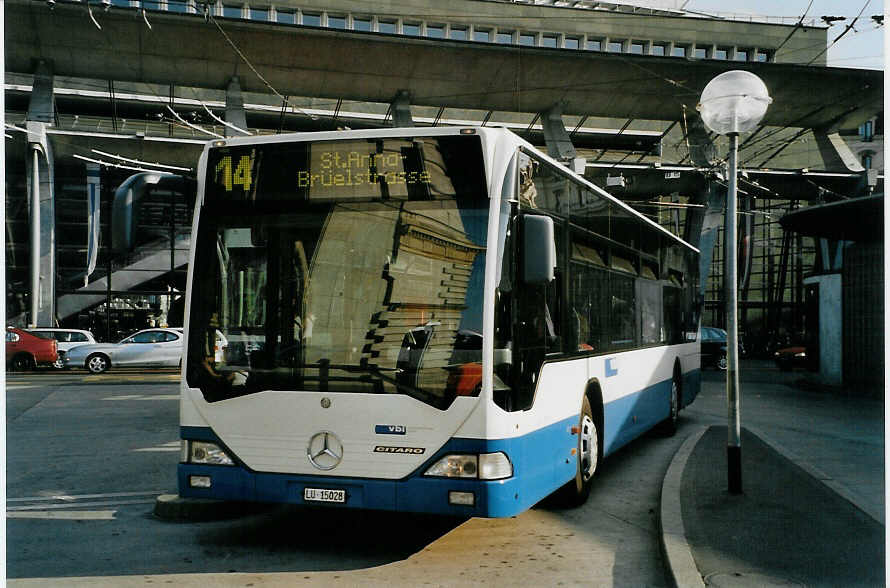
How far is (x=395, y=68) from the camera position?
101 feet

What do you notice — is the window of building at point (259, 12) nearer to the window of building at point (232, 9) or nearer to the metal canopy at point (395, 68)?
the window of building at point (232, 9)

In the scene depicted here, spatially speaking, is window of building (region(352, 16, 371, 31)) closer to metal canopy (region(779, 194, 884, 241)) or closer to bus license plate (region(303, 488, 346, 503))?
metal canopy (region(779, 194, 884, 241))

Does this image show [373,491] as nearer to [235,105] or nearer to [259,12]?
[235,105]

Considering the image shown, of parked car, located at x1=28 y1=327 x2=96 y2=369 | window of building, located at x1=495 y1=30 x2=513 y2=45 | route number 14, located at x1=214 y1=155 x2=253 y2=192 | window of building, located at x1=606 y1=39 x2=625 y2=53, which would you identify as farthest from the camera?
window of building, located at x1=606 y1=39 x2=625 y2=53

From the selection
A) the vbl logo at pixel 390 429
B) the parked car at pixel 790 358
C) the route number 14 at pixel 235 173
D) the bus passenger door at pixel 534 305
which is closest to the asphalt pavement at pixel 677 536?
the vbl logo at pixel 390 429

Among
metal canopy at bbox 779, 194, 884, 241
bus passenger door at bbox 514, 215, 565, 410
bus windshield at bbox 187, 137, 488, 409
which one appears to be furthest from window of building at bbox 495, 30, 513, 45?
bus windshield at bbox 187, 137, 488, 409

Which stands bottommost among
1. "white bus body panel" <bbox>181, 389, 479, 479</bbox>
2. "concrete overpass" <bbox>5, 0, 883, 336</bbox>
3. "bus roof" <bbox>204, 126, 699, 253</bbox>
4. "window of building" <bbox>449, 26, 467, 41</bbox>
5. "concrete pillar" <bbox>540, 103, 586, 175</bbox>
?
"white bus body panel" <bbox>181, 389, 479, 479</bbox>

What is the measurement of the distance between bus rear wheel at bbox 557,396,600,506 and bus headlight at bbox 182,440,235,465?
9.87 feet

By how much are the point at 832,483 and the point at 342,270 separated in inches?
200

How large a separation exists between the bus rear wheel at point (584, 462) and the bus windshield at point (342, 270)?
2379 millimetres

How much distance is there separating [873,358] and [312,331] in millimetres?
17286

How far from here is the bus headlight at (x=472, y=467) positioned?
18.6 ft

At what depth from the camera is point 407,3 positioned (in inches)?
1881

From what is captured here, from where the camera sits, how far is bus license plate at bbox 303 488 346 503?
5.85 m
